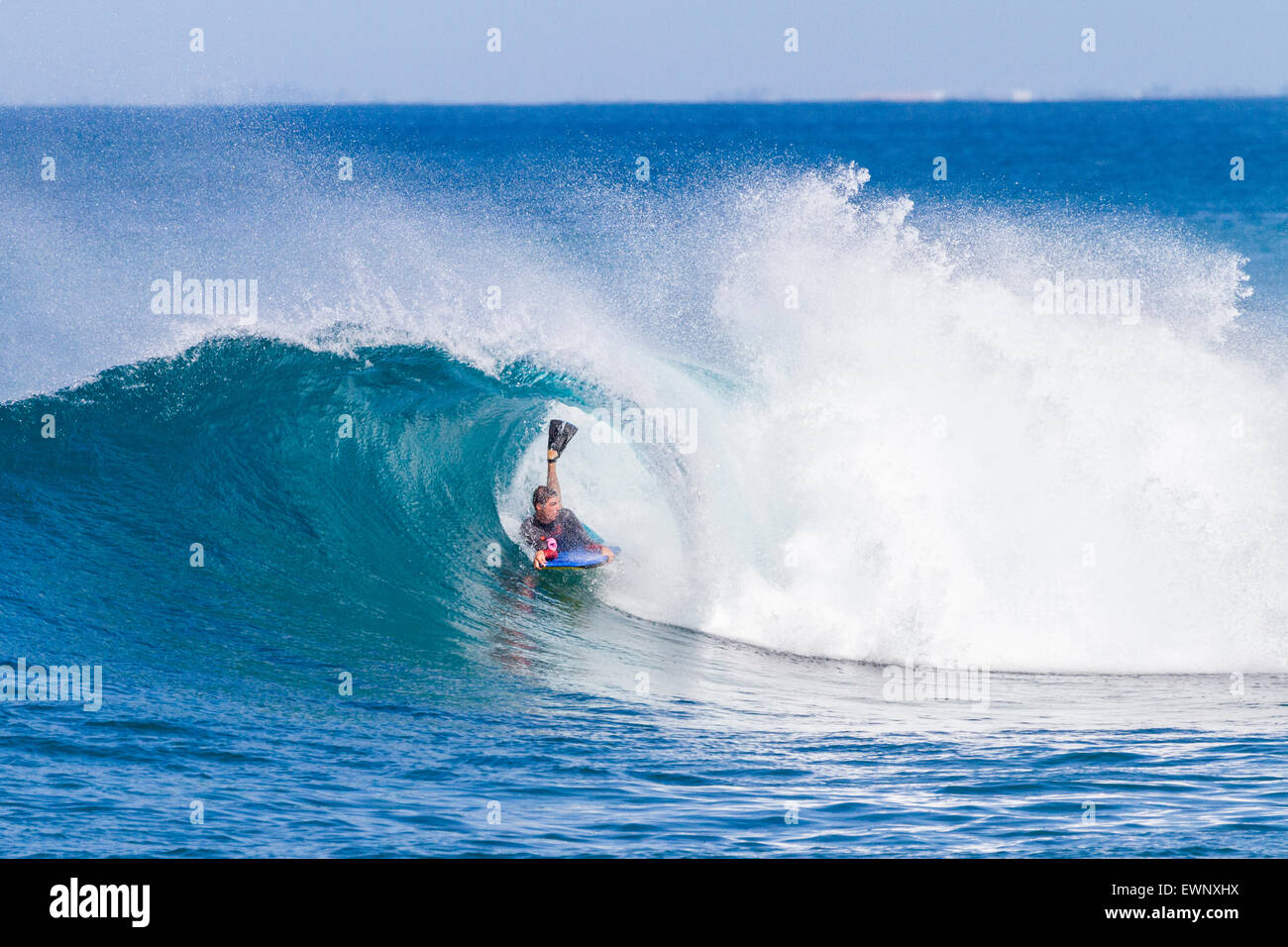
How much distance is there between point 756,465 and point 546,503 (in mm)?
2424

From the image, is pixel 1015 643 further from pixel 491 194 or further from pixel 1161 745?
pixel 491 194

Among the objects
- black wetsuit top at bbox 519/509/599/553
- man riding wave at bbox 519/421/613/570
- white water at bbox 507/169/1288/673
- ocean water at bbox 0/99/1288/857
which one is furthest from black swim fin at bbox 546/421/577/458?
white water at bbox 507/169/1288/673

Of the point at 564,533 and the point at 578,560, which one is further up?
the point at 564,533

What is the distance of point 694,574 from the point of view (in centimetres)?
1244

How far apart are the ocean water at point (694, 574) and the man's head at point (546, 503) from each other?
2.27ft

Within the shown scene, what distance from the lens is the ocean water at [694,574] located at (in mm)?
7391

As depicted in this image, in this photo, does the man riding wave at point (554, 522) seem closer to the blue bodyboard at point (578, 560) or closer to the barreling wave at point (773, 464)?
the blue bodyboard at point (578, 560)

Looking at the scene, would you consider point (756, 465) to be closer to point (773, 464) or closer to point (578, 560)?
point (773, 464)

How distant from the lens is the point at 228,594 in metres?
11.2

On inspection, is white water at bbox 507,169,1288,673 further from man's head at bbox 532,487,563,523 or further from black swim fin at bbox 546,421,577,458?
black swim fin at bbox 546,421,577,458

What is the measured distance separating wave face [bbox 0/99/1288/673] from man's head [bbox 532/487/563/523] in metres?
0.75

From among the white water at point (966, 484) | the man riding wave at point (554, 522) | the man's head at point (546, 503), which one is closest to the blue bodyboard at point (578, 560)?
the man riding wave at point (554, 522)

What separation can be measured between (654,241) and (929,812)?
36826 mm

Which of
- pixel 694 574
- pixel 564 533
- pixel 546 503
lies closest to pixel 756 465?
pixel 694 574
